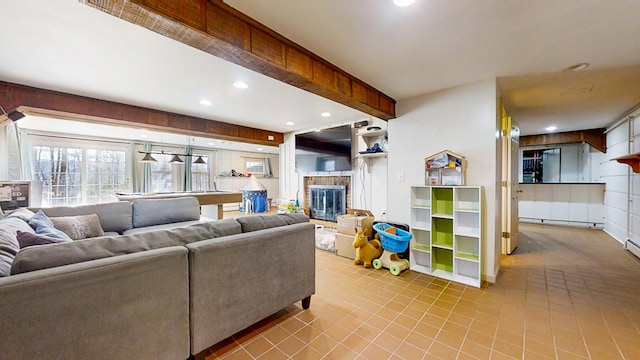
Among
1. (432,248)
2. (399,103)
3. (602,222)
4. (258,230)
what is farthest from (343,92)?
(602,222)

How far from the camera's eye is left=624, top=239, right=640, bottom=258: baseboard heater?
3.65 m

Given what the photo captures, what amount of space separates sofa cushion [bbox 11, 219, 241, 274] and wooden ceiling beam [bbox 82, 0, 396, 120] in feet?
3.92

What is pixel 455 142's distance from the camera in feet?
9.93

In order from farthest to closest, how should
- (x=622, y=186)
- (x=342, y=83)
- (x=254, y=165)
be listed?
(x=254, y=165)
(x=622, y=186)
(x=342, y=83)

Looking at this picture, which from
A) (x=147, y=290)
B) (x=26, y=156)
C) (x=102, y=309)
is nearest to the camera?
(x=102, y=309)

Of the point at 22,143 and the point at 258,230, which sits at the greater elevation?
the point at 22,143

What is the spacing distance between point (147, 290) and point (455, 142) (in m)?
3.20

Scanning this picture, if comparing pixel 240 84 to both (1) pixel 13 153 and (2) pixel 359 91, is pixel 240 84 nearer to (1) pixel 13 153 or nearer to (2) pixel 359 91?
(2) pixel 359 91

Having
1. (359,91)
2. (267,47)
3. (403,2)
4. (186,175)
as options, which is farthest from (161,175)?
(403,2)

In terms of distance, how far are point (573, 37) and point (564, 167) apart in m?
6.41

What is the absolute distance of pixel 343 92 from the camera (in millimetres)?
2625

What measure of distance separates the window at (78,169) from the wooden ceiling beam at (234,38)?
6.83 metres

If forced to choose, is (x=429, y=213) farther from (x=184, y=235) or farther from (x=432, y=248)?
(x=184, y=235)

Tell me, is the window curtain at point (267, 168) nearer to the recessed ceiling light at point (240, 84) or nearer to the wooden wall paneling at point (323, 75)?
the recessed ceiling light at point (240, 84)
